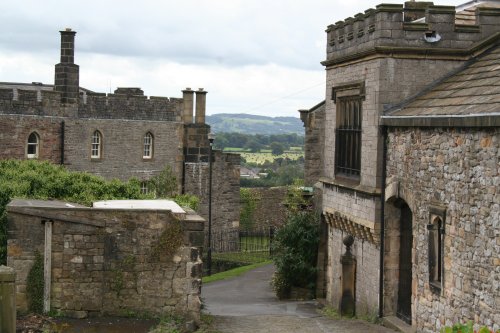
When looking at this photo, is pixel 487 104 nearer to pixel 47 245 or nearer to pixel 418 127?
pixel 418 127

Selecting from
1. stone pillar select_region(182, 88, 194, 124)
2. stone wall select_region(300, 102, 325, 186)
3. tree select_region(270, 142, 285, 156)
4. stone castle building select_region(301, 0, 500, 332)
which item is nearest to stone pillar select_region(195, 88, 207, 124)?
stone pillar select_region(182, 88, 194, 124)

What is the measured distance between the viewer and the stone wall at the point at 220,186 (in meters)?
45.1

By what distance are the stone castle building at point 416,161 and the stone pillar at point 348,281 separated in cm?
21

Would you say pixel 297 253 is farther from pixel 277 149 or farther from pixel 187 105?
pixel 277 149

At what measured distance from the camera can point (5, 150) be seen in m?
40.3

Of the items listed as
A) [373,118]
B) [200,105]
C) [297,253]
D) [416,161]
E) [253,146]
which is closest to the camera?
[416,161]

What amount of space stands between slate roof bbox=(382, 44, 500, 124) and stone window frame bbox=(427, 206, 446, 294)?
1.85 metres

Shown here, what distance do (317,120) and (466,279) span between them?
53.5 feet

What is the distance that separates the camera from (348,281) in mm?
22062

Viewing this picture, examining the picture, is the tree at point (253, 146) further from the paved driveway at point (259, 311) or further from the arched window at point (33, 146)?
the paved driveway at point (259, 311)

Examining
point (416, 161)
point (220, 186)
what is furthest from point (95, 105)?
point (416, 161)

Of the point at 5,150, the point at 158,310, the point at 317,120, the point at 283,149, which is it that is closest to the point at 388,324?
the point at 158,310

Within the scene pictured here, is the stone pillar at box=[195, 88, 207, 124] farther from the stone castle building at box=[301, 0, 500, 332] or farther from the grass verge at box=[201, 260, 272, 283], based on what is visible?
the stone castle building at box=[301, 0, 500, 332]

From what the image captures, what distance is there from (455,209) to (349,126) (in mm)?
6783
